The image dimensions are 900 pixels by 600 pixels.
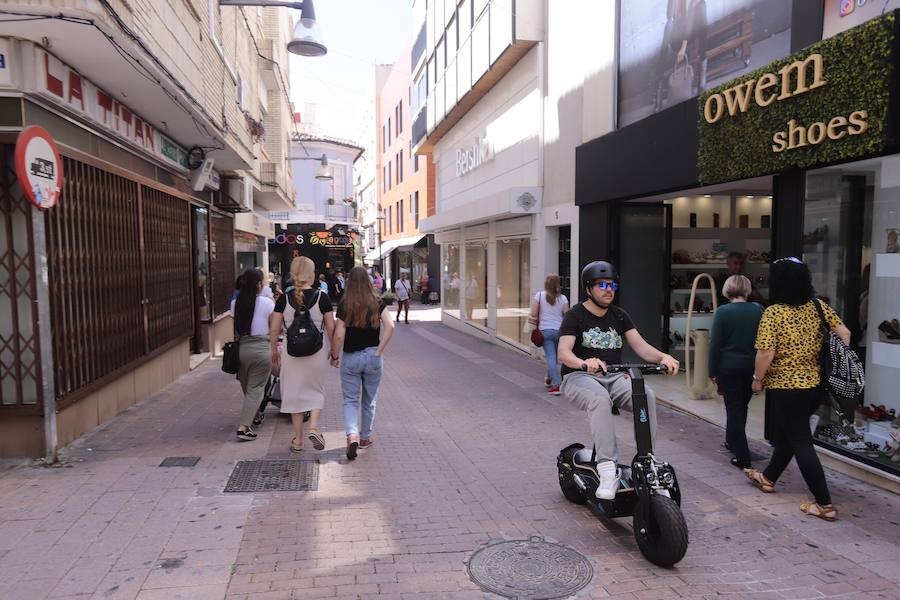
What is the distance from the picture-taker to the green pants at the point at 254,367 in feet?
21.7

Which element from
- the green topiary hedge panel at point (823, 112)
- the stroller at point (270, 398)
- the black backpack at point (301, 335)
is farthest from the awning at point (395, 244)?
the black backpack at point (301, 335)

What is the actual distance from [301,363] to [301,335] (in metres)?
0.32

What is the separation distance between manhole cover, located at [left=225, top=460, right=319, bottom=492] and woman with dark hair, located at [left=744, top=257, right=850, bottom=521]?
11.5 feet

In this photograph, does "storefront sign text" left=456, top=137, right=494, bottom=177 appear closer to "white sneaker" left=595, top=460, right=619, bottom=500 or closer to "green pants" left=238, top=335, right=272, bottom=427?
"green pants" left=238, top=335, right=272, bottom=427

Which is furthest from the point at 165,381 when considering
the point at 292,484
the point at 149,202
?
the point at 292,484

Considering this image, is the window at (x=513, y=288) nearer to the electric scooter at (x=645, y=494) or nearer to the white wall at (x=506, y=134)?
the white wall at (x=506, y=134)

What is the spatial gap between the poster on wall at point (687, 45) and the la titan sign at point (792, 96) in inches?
16.1

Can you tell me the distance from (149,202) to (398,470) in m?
5.64

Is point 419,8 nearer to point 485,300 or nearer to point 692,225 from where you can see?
point 485,300

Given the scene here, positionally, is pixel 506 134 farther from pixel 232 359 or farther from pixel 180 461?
pixel 180 461

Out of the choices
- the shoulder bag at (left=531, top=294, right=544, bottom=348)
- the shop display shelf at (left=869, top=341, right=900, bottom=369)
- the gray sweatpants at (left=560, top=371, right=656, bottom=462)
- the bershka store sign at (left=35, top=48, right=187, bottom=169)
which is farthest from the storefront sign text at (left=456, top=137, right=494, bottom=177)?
the gray sweatpants at (left=560, top=371, right=656, bottom=462)

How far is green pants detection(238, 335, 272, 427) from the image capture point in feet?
21.7

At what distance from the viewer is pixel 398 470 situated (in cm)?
561

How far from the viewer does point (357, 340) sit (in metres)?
5.92
